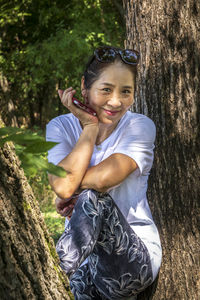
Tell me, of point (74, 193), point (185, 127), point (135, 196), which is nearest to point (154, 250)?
point (135, 196)

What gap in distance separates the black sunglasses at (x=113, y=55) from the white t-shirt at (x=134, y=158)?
0.38m

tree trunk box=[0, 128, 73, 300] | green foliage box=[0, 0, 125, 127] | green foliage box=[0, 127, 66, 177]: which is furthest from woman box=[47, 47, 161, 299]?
green foliage box=[0, 0, 125, 127]

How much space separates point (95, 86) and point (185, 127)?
29.3 inches

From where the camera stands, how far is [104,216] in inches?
100

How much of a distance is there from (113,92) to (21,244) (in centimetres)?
148

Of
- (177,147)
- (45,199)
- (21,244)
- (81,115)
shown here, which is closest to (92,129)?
(81,115)

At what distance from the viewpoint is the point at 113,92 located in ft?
9.40

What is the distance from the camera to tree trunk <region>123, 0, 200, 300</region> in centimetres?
314

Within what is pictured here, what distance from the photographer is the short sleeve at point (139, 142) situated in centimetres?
271

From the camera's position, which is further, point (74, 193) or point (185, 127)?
point (185, 127)

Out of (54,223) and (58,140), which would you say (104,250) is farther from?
(54,223)

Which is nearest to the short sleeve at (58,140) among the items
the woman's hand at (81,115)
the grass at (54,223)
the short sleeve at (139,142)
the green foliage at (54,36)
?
the woman's hand at (81,115)

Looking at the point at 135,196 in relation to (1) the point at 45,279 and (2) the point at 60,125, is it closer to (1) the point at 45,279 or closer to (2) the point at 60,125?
(2) the point at 60,125

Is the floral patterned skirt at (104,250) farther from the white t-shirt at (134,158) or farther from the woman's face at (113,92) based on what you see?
the woman's face at (113,92)
